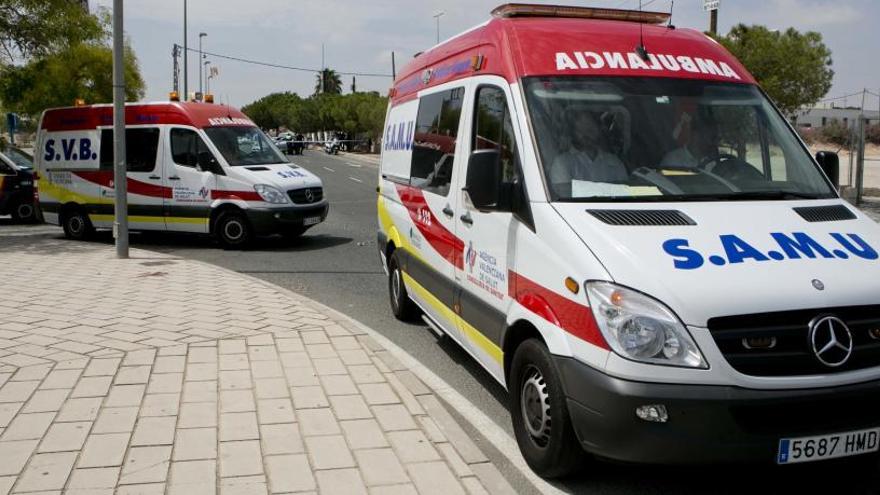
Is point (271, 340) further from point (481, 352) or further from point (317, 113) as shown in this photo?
point (317, 113)

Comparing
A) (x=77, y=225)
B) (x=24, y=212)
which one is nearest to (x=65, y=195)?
(x=77, y=225)

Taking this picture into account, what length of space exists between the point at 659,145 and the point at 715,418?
69.6 inches

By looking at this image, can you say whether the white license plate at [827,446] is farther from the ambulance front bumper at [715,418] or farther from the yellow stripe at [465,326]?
the yellow stripe at [465,326]

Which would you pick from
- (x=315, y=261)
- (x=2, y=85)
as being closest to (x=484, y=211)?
(x=315, y=261)

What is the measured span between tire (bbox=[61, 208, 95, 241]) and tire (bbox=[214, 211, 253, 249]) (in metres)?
2.73

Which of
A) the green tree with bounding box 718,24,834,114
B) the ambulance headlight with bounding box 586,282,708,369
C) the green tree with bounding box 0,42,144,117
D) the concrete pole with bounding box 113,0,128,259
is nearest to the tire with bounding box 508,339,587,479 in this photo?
the ambulance headlight with bounding box 586,282,708,369

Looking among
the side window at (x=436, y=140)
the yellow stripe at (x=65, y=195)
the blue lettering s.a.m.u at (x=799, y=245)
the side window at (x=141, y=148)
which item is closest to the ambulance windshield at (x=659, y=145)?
the blue lettering s.a.m.u at (x=799, y=245)

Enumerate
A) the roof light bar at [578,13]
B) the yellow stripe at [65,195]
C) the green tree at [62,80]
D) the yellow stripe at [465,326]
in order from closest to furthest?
the yellow stripe at [465,326] < the roof light bar at [578,13] < the yellow stripe at [65,195] < the green tree at [62,80]

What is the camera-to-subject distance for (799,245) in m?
3.76

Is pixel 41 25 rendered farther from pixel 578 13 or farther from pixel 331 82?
pixel 331 82

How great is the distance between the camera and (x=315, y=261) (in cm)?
1143

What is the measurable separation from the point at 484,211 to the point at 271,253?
823cm

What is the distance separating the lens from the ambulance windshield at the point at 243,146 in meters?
12.8

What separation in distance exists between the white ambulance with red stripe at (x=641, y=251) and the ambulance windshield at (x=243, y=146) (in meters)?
7.47
